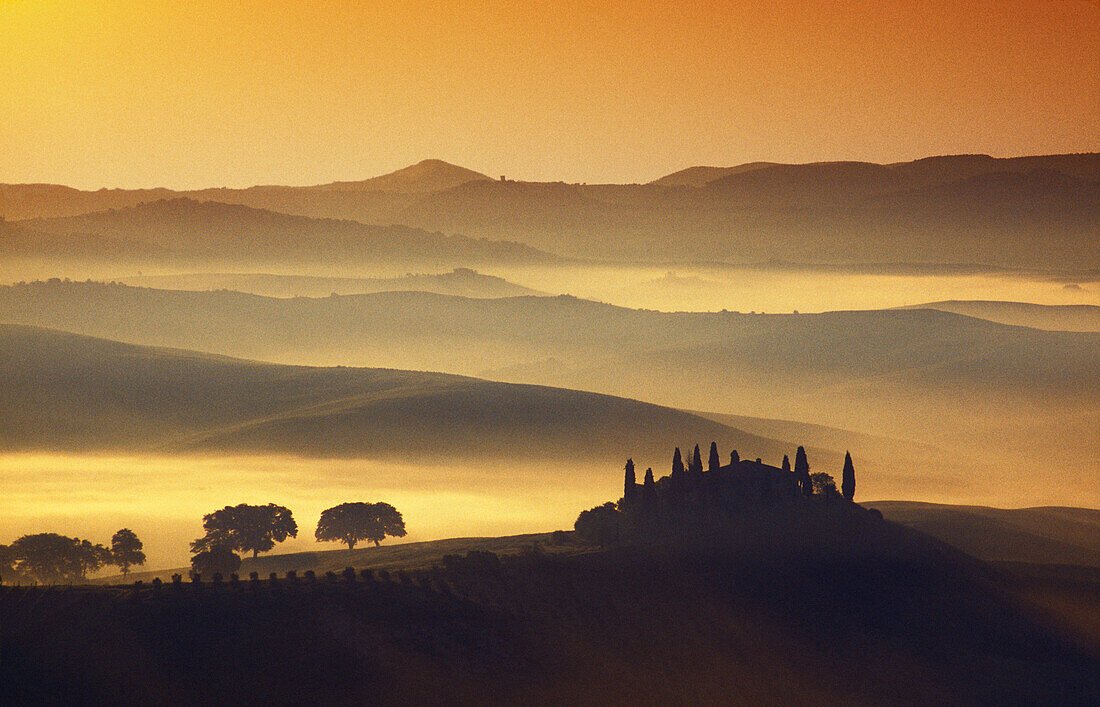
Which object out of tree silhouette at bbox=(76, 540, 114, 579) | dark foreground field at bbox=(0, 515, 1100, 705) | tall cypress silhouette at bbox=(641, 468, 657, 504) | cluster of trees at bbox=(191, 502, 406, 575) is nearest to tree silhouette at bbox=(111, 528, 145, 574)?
tree silhouette at bbox=(76, 540, 114, 579)

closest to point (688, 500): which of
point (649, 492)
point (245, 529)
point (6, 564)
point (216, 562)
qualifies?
point (649, 492)

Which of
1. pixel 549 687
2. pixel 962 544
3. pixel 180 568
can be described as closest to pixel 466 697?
pixel 549 687

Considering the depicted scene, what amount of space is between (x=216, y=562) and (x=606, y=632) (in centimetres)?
6258

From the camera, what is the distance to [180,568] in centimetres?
18288

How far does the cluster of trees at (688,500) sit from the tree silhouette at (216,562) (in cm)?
4691

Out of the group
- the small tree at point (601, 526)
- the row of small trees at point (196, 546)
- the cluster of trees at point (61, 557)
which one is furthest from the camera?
the cluster of trees at point (61, 557)

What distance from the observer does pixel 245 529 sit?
188 meters

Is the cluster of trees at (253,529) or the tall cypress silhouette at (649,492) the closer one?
the tall cypress silhouette at (649,492)

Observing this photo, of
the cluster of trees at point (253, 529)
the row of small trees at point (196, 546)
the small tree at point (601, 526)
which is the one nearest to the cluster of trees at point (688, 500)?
the small tree at point (601, 526)

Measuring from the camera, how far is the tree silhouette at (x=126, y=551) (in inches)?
7096

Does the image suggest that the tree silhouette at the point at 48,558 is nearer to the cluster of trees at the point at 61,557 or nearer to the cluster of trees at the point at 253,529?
the cluster of trees at the point at 61,557

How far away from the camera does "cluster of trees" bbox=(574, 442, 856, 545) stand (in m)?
160

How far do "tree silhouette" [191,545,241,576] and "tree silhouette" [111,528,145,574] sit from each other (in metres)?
13.7

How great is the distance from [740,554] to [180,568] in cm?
8179
